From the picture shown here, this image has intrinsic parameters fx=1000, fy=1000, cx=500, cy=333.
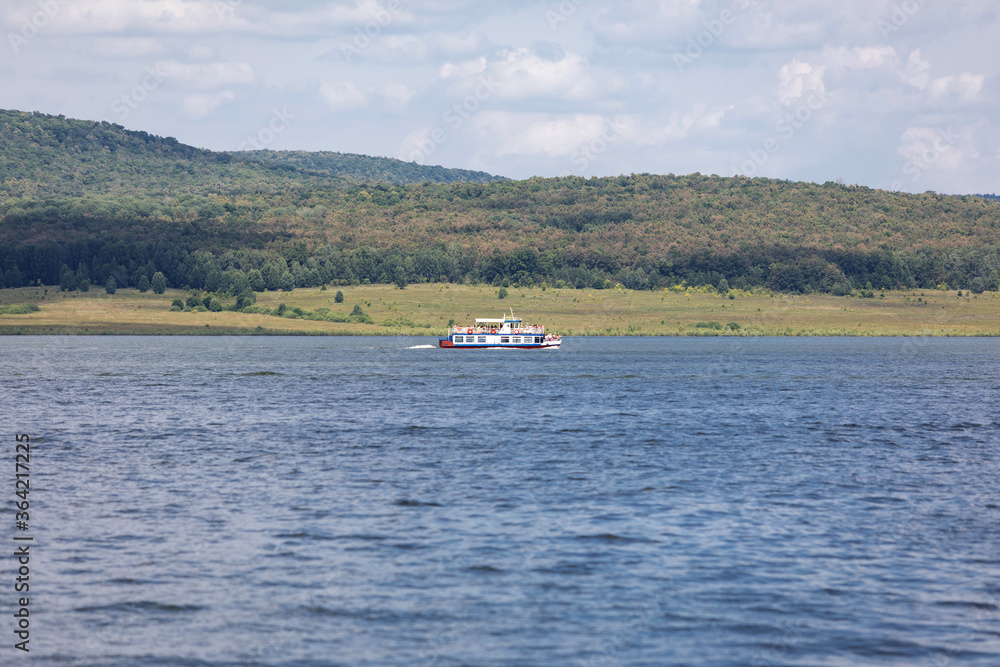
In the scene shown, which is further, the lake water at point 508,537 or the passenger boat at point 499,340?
the passenger boat at point 499,340

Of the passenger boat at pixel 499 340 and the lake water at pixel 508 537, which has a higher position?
the passenger boat at pixel 499 340

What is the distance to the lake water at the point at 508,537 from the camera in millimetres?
20969

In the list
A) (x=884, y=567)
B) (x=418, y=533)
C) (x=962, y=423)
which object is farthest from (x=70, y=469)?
(x=962, y=423)

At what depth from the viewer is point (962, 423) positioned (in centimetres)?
6316

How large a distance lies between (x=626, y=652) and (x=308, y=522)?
14.5 m

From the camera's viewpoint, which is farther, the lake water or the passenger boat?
the passenger boat

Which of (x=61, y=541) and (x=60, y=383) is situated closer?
(x=61, y=541)

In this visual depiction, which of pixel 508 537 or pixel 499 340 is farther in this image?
pixel 499 340

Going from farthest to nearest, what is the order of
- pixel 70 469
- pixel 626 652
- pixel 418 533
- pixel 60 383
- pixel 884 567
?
pixel 60 383
pixel 70 469
pixel 418 533
pixel 884 567
pixel 626 652

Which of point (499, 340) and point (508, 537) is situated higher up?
point (499, 340)

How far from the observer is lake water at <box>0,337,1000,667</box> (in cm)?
2097

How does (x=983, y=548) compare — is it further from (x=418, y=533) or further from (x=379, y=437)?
(x=379, y=437)

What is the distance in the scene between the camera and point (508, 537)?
2980 centimetres

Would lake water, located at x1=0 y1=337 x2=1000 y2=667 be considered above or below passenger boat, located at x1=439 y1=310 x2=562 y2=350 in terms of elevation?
below
